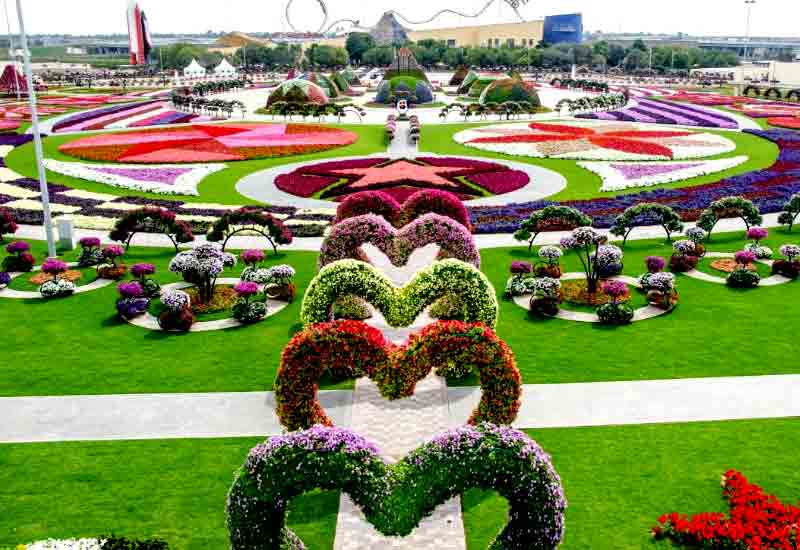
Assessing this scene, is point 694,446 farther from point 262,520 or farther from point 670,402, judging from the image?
point 262,520

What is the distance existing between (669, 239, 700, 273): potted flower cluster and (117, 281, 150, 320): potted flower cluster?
16773 mm

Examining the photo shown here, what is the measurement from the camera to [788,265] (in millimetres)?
23922

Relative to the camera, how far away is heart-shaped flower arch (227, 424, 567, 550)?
962 cm

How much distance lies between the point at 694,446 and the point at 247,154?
Result: 127 feet

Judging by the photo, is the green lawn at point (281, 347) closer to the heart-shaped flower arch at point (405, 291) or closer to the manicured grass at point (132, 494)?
the heart-shaped flower arch at point (405, 291)

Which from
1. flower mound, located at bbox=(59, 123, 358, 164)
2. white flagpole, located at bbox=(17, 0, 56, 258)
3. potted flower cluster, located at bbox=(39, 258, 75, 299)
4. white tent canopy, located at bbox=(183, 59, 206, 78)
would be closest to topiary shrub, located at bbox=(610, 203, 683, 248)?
potted flower cluster, located at bbox=(39, 258, 75, 299)

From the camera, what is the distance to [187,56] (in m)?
153

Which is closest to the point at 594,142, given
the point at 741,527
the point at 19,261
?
the point at 19,261

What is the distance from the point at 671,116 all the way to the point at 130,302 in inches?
2355

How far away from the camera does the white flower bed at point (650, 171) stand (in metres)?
38.2

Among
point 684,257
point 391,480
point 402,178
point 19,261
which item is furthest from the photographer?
point 402,178

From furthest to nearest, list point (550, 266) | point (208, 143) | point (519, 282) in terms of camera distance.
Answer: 1. point (208, 143)
2. point (550, 266)
3. point (519, 282)

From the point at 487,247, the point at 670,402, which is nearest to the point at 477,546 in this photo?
the point at 670,402

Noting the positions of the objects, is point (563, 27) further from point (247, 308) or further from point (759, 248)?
point (247, 308)
